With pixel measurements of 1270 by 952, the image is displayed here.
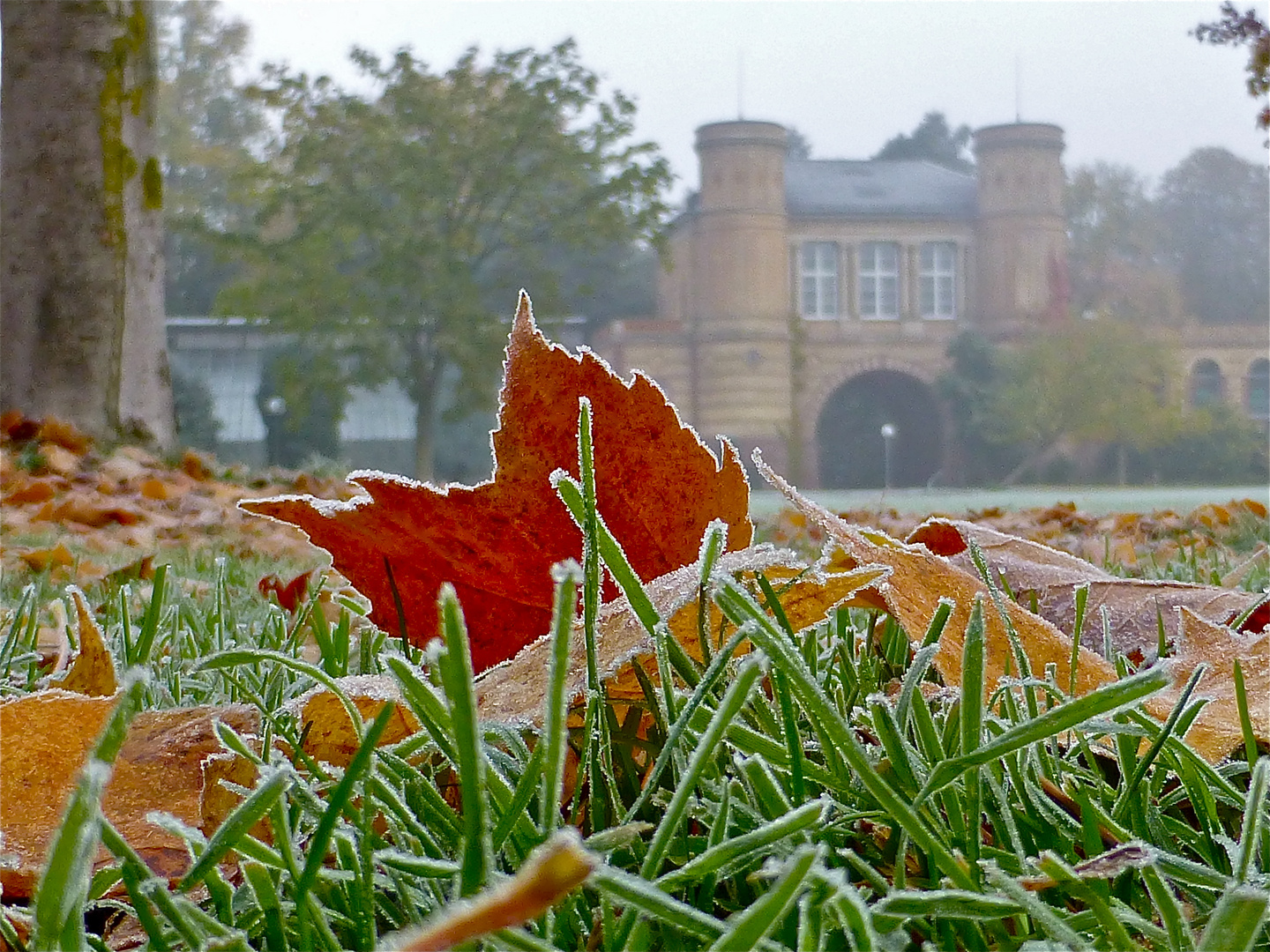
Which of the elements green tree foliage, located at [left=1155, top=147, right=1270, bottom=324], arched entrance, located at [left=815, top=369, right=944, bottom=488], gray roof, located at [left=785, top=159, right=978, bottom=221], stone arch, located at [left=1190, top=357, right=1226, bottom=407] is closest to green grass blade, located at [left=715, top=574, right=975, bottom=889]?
arched entrance, located at [left=815, top=369, right=944, bottom=488]

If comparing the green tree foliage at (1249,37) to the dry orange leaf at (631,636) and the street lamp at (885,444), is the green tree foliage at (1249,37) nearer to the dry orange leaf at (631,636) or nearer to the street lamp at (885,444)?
the dry orange leaf at (631,636)

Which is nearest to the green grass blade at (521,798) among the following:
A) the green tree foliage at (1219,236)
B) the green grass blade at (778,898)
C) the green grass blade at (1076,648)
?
the green grass blade at (778,898)

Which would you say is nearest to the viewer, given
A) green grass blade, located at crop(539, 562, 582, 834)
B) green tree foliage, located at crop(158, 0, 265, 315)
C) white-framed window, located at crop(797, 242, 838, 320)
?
green grass blade, located at crop(539, 562, 582, 834)

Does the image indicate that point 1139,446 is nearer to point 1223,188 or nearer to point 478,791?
point 1223,188

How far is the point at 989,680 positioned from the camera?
458 millimetres

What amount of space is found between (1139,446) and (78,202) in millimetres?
29321

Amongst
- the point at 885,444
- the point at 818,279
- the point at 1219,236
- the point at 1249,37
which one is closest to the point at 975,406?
the point at 885,444

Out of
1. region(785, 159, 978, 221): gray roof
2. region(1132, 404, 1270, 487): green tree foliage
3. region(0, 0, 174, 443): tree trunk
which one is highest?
region(785, 159, 978, 221): gray roof

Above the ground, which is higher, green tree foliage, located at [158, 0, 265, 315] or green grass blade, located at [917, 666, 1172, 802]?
green tree foliage, located at [158, 0, 265, 315]

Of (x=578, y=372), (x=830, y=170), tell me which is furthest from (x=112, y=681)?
(x=830, y=170)

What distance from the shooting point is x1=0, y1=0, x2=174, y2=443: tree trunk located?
4375 millimetres

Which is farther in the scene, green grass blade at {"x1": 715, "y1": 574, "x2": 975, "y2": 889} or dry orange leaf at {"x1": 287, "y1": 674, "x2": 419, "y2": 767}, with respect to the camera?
dry orange leaf at {"x1": 287, "y1": 674, "x2": 419, "y2": 767}

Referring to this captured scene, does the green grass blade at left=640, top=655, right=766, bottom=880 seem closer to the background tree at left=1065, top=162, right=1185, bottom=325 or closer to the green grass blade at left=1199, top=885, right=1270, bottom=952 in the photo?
the green grass blade at left=1199, top=885, right=1270, bottom=952

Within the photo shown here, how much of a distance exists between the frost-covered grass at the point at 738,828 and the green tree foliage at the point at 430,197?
18.4 metres
